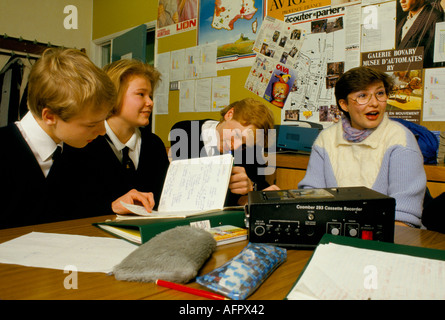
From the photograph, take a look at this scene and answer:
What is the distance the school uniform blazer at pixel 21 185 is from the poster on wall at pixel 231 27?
2144 mm

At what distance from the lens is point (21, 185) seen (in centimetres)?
98

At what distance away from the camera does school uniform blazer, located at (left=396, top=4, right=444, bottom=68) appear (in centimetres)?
194

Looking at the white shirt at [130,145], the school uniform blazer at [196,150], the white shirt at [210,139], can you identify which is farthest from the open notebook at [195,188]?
the white shirt at [210,139]

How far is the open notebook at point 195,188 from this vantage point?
0.91 meters

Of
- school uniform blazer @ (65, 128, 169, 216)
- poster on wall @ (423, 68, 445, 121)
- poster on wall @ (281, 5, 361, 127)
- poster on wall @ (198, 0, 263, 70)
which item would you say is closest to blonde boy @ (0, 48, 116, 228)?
school uniform blazer @ (65, 128, 169, 216)

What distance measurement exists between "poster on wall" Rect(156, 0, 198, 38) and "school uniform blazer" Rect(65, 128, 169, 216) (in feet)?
7.22

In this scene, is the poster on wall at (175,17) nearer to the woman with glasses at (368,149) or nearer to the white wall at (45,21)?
the white wall at (45,21)

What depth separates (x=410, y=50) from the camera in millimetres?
2025

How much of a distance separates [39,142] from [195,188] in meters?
0.50

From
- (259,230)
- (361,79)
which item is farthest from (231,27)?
(259,230)

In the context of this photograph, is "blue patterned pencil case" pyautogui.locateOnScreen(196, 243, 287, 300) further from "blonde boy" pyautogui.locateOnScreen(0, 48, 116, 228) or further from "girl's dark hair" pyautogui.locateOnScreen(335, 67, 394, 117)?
"girl's dark hair" pyautogui.locateOnScreen(335, 67, 394, 117)

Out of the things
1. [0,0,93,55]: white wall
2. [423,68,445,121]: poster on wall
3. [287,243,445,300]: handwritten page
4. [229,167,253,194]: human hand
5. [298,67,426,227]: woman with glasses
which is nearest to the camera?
[287,243,445,300]: handwritten page

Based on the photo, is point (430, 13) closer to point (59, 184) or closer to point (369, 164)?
point (369, 164)

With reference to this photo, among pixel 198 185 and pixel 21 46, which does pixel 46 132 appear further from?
pixel 21 46
